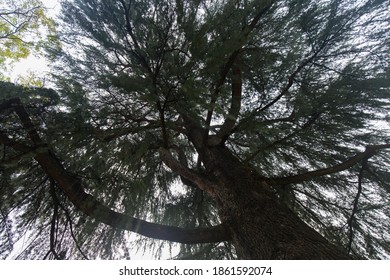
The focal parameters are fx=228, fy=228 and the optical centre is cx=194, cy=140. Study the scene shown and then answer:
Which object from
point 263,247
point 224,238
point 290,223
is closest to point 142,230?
point 224,238

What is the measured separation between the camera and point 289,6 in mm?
2225

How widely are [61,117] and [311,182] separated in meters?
3.07

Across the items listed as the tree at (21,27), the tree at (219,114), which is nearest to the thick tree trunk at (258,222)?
the tree at (219,114)

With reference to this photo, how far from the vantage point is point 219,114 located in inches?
97.7

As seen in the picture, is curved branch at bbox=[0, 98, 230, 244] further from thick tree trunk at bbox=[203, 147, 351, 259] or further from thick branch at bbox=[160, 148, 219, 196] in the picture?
thick branch at bbox=[160, 148, 219, 196]

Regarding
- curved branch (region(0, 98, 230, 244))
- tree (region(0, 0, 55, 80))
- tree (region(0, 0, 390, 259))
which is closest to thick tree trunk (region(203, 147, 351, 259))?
tree (region(0, 0, 390, 259))

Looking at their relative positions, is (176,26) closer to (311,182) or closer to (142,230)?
(142,230)

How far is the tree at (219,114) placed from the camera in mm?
1791

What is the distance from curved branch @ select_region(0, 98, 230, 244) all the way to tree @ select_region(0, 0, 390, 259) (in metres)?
0.01

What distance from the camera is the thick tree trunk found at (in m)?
1.42

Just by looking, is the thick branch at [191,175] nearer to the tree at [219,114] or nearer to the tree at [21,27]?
the tree at [219,114]

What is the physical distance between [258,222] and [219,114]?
1203 millimetres

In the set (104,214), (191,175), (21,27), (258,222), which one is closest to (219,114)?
(191,175)

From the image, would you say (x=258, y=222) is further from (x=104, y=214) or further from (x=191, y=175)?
(x=104, y=214)
